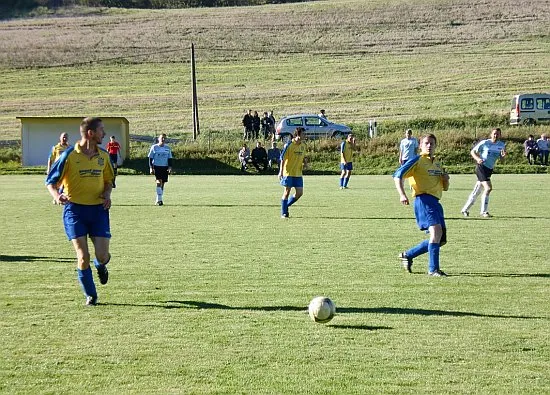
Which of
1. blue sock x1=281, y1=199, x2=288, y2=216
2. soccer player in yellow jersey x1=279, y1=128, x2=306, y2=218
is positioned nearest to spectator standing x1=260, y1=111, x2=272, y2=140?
soccer player in yellow jersey x1=279, y1=128, x2=306, y2=218

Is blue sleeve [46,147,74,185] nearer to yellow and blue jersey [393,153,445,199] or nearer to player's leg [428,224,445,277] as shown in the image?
yellow and blue jersey [393,153,445,199]

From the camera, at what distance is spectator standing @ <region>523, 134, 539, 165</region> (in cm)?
4199

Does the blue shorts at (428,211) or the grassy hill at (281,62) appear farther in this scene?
the grassy hill at (281,62)

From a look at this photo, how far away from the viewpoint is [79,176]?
9.32m

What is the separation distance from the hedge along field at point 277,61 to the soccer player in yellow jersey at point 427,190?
44.4 metres

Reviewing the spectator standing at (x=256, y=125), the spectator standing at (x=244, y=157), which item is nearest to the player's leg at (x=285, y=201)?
the spectator standing at (x=244, y=157)

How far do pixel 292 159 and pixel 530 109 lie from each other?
34241 mm

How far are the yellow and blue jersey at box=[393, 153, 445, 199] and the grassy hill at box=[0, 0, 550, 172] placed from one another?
3636 centimetres

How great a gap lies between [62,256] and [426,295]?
573 cm

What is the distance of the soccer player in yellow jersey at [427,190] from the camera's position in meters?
11.2

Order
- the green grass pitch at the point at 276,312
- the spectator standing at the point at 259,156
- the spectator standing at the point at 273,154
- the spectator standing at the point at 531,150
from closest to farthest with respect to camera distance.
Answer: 1. the green grass pitch at the point at 276,312
2. the spectator standing at the point at 259,156
3. the spectator standing at the point at 531,150
4. the spectator standing at the point at 273,154

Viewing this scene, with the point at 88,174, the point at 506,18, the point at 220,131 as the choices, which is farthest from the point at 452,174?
the point at 506,18

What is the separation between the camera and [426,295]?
32.2 ft

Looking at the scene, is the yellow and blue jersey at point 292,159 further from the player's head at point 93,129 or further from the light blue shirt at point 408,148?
the player's head at point 93,129
